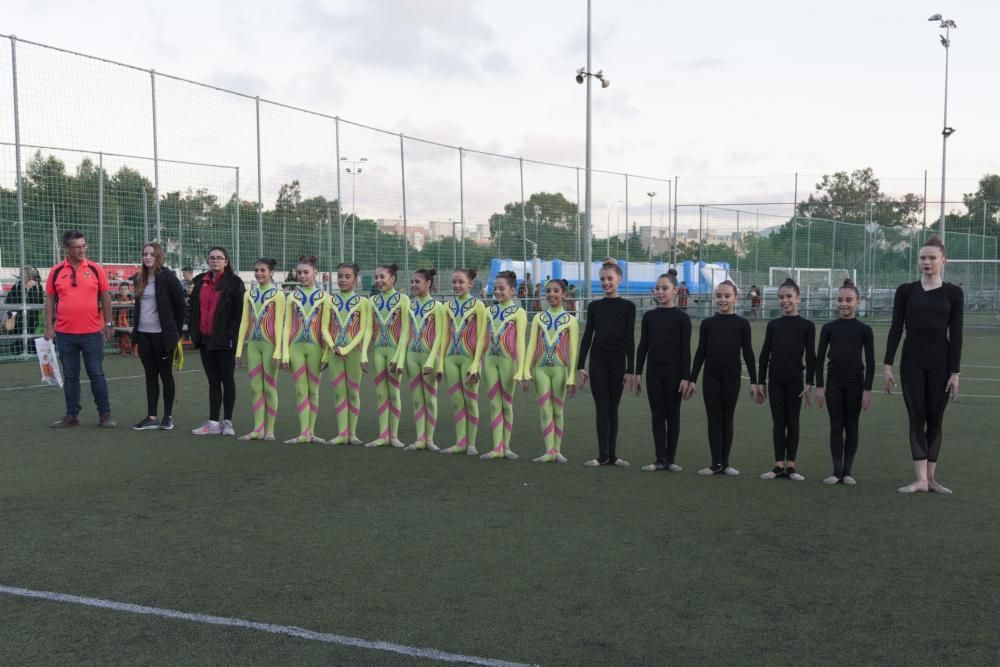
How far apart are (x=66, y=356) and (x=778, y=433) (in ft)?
23.6

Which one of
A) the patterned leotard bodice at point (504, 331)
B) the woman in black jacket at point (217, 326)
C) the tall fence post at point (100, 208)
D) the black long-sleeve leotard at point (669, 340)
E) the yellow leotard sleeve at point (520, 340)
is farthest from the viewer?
the tall fence post at point (100, 208)

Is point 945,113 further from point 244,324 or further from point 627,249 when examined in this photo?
point 244,324

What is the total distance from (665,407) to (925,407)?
2070 mm

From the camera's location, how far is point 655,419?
830cm

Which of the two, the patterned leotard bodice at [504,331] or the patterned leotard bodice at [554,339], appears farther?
the patterned leotard bodice at [504,331]

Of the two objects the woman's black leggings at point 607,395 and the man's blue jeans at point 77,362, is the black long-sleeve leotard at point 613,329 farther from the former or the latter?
the man's blue jeans at point 77,362

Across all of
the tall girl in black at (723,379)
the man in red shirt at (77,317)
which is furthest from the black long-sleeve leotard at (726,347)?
the man in red shirt at (77,317)

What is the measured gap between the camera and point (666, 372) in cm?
823

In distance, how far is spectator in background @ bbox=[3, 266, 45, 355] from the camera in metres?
16.5

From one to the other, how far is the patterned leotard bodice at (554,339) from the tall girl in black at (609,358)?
7.5 inches

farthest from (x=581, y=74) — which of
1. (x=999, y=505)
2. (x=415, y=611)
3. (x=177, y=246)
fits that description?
(x=415, y=611)

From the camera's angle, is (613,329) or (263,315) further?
(263,315)

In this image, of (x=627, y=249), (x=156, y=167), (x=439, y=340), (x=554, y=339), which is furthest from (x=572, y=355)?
(x=627, y=249)

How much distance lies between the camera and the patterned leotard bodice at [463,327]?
8945 millimetres
